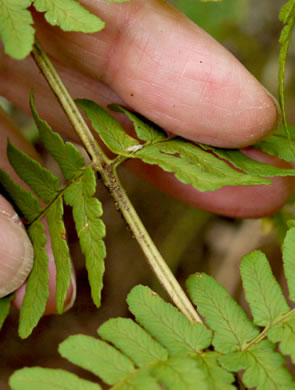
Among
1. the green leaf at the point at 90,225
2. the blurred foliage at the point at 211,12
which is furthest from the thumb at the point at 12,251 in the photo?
the blurred foliage at the point at 211,12

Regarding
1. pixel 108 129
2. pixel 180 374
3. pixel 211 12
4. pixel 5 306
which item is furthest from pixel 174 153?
pixel 211 12

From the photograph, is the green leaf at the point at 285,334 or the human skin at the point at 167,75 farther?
the human skin at the point at 167,75

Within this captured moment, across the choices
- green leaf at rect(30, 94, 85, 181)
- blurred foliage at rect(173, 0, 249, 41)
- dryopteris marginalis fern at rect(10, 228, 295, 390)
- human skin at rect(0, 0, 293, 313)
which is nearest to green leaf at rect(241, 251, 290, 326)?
dryopteris marginalis fern at rect(10, 228, 295, 390)

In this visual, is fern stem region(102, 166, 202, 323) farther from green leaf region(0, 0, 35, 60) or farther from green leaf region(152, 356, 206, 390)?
green leaf region(0, 0, 35, 60)

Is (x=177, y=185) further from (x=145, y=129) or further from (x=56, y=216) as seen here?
(x=56, y=216)

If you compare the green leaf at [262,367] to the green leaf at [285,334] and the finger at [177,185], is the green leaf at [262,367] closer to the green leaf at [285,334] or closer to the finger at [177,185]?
the green leaf at [285,334]

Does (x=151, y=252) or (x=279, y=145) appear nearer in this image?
(x=151, y=252)

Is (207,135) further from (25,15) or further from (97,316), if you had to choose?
(97,316)

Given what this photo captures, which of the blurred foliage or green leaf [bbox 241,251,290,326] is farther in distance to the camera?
the blurred foliage
